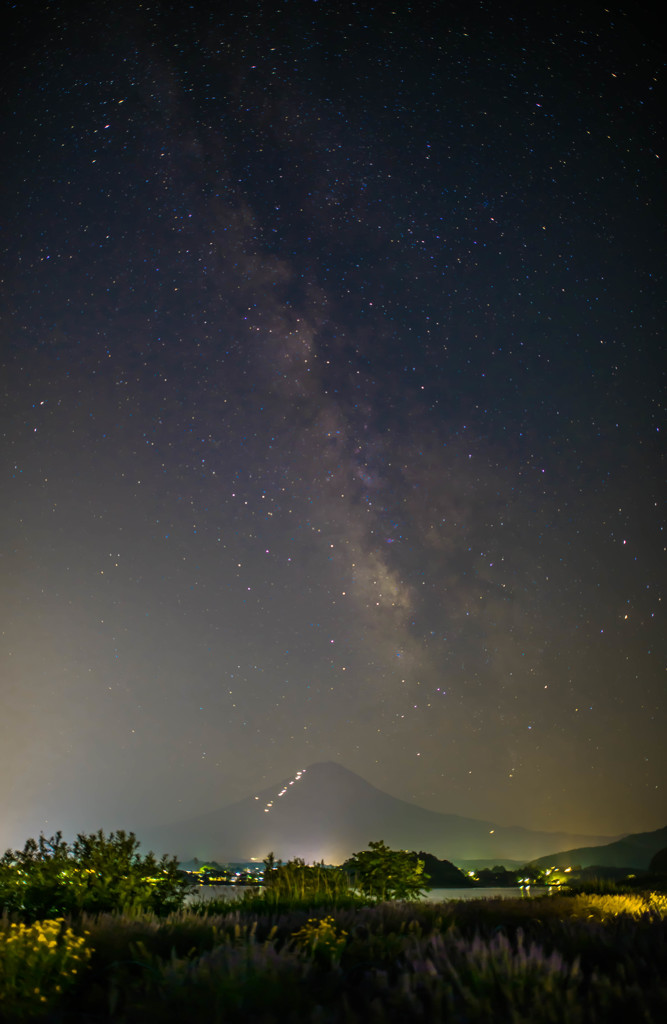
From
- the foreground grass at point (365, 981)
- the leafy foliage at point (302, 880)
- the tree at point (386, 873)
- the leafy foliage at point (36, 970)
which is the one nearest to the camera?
the foreground grass at point (365, 981)

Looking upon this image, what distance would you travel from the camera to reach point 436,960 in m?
3.56

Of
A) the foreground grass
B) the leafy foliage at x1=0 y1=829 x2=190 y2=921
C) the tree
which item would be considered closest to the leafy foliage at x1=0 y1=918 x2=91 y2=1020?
the foreground grass

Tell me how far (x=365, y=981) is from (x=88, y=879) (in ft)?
24.4

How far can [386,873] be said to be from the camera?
12742 millimetres

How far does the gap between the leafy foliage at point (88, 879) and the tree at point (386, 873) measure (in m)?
4.93

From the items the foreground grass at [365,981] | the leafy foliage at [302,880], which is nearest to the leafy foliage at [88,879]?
the leafy foliage at [302,880]

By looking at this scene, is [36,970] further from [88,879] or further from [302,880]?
[302,880]

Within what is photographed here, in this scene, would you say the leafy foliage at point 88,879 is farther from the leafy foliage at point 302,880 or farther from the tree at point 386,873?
the tree at point 386,873

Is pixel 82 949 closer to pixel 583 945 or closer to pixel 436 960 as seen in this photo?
pixel 436 960

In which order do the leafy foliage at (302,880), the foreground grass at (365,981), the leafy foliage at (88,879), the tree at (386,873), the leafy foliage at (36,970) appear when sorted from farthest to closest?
the tree at (386,873), the leafy foliage at (302,880), the leafy foliage at (88,879), the leafy foliage at (36,970), the foreground grass at (365,981)

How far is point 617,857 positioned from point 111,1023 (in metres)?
243

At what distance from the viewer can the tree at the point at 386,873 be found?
1255 centimetres

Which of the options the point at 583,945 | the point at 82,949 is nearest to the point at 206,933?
the point at 82,949

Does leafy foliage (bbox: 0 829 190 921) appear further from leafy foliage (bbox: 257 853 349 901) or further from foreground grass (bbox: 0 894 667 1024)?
foreground grass (bbox: 0 894 667 1024)
